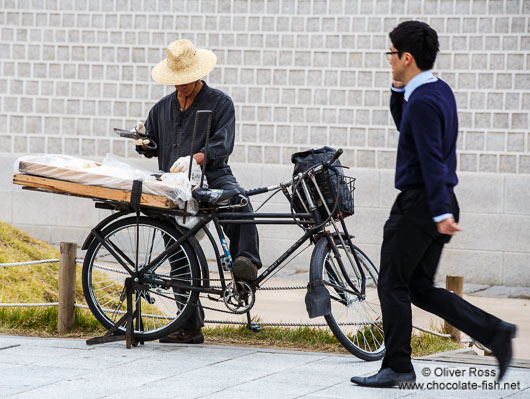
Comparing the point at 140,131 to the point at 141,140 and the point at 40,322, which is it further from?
the point at 40,322

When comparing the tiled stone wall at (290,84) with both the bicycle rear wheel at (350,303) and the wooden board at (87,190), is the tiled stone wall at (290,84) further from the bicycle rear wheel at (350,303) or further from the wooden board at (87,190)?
the wooden board at (87,190)

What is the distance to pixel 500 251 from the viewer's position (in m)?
9.89

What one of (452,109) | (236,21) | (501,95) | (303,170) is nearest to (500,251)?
(501,95)

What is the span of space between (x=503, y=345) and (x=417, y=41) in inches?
60.5

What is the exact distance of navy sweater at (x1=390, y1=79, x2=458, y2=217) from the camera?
14.2ft

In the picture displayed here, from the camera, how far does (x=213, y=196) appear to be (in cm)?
558

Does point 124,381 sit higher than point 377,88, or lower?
lower

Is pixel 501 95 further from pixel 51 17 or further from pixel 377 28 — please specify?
pixel 51 17

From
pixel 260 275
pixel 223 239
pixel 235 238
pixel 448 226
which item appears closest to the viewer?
pixel 448 226

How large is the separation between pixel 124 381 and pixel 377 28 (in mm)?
6501

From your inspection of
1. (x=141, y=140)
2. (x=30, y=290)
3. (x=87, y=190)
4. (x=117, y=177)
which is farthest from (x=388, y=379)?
(x=30, y=290)

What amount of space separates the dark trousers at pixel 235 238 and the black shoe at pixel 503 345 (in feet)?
5.65

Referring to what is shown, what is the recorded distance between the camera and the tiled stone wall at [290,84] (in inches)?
391

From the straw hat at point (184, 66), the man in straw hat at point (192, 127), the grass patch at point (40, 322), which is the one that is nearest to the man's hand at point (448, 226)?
the man in straw hat at point (192, 127)
